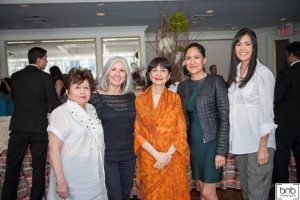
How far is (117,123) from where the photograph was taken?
2293 mm

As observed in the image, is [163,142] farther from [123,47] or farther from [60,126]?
[123,47]

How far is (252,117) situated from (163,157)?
0.63 m

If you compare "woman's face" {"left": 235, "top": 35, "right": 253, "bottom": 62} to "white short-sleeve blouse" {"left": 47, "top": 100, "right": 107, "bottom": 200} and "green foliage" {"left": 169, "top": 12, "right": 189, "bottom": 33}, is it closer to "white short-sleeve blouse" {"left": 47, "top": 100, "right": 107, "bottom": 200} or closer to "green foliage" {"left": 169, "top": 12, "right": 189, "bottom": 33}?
"white short-sleeve blouse" {"left": 47, "top": 100, "right": 107, "bottom": 200}

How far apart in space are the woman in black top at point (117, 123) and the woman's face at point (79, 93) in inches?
7.8

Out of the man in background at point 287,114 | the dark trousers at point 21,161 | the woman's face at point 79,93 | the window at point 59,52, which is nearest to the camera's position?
the woman's face at point 79,93

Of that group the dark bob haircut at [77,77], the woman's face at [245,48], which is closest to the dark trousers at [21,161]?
the dark bob haircut at [77,77]

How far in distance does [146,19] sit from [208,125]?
7.05 m

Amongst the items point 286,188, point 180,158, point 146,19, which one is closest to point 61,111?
point 180,158

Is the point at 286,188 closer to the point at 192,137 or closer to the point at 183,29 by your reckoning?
the point at 192,137

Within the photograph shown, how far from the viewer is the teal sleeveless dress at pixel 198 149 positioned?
229cm

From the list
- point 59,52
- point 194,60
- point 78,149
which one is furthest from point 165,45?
point 59,52

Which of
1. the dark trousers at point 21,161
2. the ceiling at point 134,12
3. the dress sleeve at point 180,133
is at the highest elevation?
the ceiling at point 134,12

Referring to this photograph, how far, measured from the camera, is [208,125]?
2262 mm

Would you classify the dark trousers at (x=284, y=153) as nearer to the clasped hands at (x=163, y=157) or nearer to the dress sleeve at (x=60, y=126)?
the clasped hands at (x=163, y=157)
